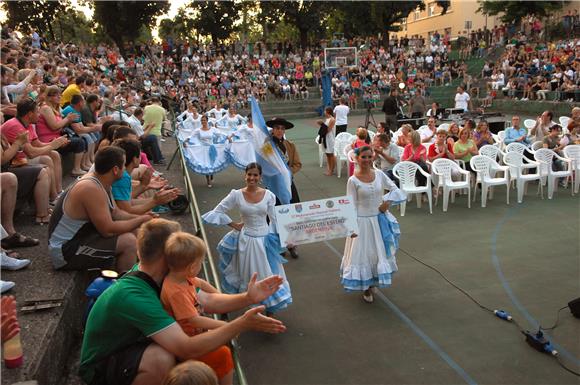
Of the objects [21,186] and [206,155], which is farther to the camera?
[206,155]

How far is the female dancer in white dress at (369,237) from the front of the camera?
20.0ft

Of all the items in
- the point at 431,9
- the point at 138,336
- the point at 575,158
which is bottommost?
the point at 575,158

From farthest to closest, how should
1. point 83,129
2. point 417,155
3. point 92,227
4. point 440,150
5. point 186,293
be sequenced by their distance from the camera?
1. point 440,150
2. point 417,155
3. point 83,129
4. point 92,227
5. point 186,293

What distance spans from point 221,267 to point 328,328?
1375 mm

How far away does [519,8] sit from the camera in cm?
3781

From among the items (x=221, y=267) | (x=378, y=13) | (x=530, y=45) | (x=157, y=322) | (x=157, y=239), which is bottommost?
(x=221, y=267)

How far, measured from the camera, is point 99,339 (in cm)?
282

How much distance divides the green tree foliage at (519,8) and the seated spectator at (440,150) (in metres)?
32.0

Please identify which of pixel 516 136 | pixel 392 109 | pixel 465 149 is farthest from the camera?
pixel 392 109

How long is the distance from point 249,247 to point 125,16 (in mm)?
40308

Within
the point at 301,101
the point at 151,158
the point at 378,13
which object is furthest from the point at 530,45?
the point at 151,158

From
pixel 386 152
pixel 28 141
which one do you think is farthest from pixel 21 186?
pixel 386 152

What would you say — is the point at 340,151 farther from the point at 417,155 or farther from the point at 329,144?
the point at 417,155

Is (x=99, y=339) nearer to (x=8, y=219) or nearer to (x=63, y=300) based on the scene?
(x=63, y=300)
